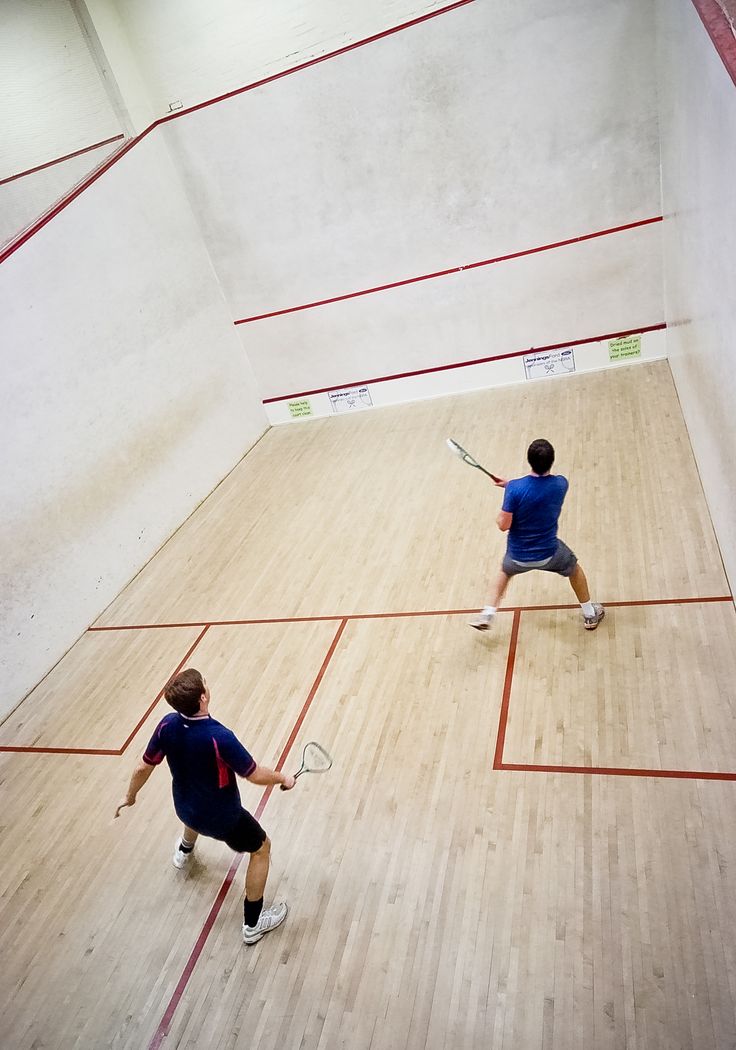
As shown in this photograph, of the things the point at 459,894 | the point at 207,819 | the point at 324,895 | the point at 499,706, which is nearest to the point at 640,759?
the point at 499,706

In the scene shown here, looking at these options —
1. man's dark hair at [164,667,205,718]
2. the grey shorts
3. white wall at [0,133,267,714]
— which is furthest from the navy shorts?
white wall at [0,133,267,714]

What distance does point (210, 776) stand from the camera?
2086 millimetres

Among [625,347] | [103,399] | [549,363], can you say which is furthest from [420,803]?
[625,347]

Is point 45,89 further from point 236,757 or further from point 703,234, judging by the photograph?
point 236,757

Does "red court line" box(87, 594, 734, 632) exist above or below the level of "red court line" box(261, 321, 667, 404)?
below

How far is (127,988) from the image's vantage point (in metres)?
2.35

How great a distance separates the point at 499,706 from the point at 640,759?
625 millimetres

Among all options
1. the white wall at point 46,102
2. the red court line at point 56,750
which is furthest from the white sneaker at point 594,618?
the white wall at point 46,102

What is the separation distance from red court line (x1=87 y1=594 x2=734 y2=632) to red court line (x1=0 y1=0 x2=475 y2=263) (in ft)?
8.22

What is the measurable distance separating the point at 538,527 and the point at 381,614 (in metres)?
1.22

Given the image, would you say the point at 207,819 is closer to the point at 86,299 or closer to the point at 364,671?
the point at 364,671

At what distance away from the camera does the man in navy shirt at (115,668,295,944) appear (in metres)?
2.03

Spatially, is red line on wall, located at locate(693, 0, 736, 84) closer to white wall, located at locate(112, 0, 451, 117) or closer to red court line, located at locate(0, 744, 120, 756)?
white wall, located at locate(112, 0, 451, 117)

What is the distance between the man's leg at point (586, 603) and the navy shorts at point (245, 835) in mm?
1723
